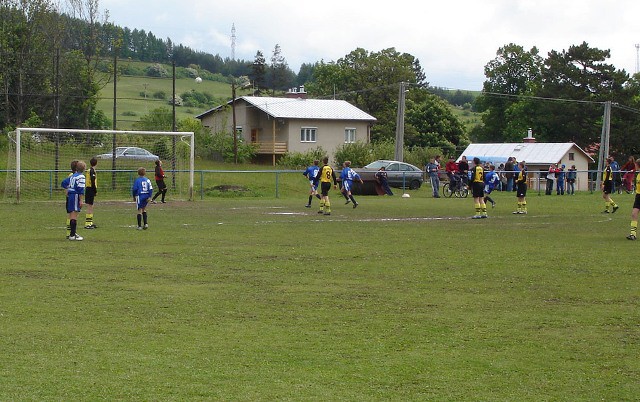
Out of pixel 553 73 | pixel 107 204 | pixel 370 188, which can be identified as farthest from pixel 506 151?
pixel 107 204

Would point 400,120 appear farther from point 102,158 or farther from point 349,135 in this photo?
point 349,135

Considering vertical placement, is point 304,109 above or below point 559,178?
above

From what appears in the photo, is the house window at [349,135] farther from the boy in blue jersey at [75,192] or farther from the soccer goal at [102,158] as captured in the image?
the boy in blue jersey at [75,192]

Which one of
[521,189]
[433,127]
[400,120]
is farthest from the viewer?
[433,127]

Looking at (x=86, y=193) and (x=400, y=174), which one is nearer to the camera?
(x=86, y=193)

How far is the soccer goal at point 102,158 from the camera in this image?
119 feet

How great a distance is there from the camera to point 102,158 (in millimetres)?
41500

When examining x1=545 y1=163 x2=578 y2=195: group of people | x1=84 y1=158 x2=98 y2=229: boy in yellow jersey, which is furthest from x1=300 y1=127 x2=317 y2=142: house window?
x1=84 y1=158 x2=98 y2=229: boy in yellow jersey

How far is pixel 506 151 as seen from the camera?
7869 cm

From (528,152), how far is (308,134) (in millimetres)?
18871

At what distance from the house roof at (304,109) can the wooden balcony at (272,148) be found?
7.92ft

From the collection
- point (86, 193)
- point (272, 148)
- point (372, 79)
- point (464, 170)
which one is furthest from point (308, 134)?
point (86, 193)

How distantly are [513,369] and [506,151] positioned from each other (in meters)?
72.2

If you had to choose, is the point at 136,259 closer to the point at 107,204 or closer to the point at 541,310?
the point at 541,310
